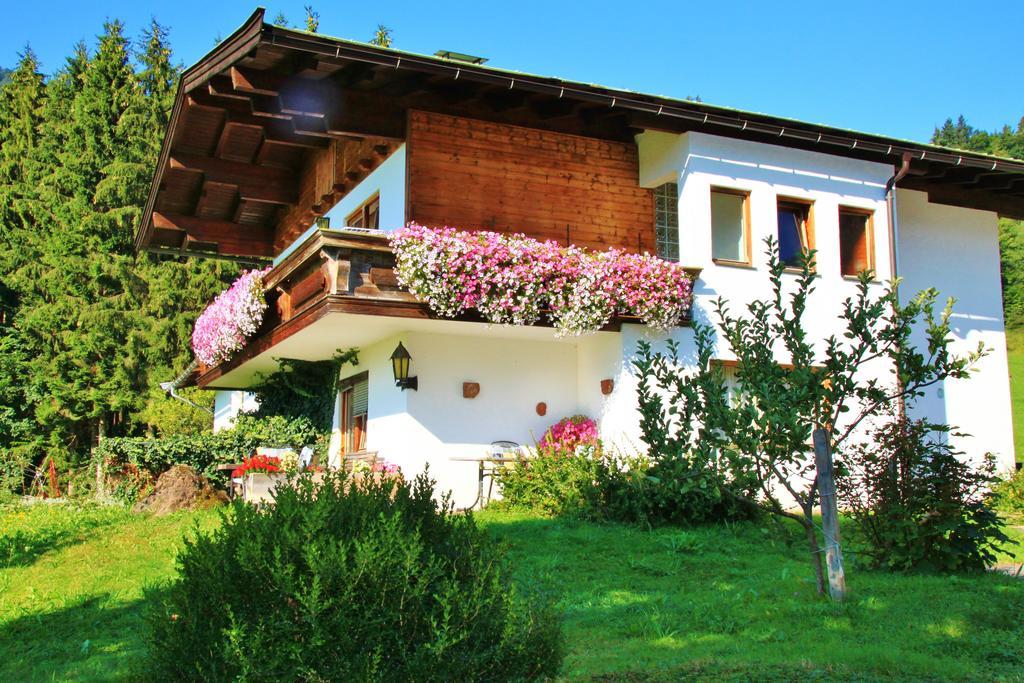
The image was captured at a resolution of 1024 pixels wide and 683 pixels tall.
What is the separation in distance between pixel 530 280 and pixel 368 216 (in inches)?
161

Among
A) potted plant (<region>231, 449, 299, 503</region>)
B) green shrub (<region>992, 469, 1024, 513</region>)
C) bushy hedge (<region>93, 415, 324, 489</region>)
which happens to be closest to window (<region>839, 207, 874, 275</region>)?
green shrub (<region>992, 469, 1024, 513</region>)

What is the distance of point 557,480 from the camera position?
12.0 meters

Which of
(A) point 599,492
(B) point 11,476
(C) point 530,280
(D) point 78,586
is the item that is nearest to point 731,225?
(C) point 530,280

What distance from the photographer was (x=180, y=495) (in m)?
13.3

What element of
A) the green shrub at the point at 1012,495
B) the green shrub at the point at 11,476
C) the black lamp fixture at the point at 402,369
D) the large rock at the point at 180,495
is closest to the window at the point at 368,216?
the black lamp fixture at the point at 402,369

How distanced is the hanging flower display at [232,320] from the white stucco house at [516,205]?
271 millimetres

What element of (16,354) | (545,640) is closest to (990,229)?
(545,640)

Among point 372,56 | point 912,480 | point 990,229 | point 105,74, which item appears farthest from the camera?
point 105,74

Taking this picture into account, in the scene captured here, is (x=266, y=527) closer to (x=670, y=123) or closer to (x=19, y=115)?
(x=670, y=123)

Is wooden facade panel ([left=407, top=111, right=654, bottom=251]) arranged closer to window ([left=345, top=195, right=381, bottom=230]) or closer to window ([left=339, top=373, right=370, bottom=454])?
window ([left=345, top=195, right=381, bottom=230])

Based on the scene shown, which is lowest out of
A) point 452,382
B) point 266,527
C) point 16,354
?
point 266,527

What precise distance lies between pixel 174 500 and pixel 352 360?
11.0 feet

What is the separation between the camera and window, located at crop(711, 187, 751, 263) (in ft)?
45.7

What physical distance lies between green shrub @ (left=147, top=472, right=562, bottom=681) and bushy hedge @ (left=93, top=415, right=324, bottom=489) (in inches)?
463
